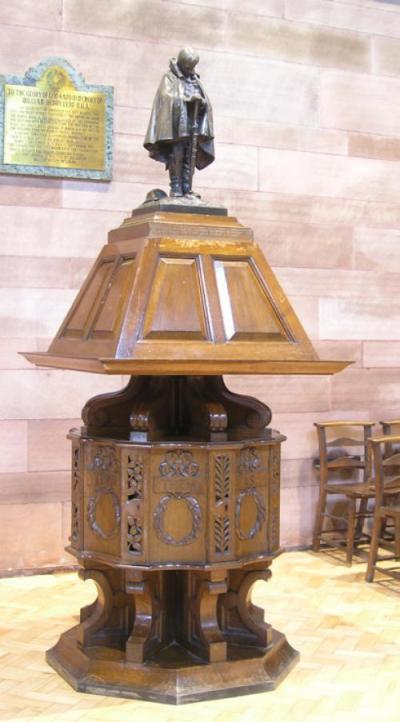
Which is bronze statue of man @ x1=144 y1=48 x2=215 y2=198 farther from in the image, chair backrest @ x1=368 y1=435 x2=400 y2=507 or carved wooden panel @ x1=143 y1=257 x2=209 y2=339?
chair backrest @ x1=368 y1=435 x2=400 y2=507

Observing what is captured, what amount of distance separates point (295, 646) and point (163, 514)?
112 cm

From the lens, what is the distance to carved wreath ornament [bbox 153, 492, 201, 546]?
3754mm

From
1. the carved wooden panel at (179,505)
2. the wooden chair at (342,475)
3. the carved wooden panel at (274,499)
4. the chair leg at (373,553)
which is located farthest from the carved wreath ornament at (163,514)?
the wooden chair at (342,475)

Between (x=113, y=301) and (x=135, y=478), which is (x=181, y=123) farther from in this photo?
(x=135, y=478)

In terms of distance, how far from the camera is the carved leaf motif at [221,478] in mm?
3768

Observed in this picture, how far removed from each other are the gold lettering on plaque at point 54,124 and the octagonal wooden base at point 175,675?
292 centimetres

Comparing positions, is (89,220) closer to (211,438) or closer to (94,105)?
(94,105)

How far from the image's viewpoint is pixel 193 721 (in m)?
3.58

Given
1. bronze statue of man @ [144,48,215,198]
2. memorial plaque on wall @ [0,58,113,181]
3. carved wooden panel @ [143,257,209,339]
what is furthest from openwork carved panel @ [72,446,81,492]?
memorial plaque on wall @ [0,58,113,181]

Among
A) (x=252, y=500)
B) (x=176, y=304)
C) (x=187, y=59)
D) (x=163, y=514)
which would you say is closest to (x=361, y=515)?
(x=252, y=500)

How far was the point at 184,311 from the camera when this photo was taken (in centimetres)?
368

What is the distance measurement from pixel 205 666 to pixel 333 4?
4444mm

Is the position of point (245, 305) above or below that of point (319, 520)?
above

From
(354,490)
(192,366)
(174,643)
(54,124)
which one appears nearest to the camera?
(192,366)
